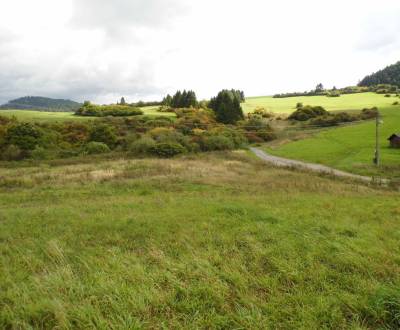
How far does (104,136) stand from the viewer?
58719 millimetres

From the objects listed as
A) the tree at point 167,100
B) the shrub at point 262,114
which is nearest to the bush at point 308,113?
the shrub at point 262,114

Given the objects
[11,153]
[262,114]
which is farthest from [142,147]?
[262,114]

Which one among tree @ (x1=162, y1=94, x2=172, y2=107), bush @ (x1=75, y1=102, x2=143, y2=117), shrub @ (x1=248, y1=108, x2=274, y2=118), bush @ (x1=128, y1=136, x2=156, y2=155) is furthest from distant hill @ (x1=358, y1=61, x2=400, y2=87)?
bush @ (x1=128, y1=136, x2=156, y2=155)

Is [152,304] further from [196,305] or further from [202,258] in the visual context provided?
[202,258]

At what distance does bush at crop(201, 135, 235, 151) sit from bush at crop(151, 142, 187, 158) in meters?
9.08

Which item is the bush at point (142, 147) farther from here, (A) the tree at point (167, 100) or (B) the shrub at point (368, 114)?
(A) the tree at point (167, 100)

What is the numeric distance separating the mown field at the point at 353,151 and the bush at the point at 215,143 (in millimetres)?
10066

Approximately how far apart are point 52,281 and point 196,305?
2.21 metres

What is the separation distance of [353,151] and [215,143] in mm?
25229

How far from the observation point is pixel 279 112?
365 feet

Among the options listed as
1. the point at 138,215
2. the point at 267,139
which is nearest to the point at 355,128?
the point at 267,139

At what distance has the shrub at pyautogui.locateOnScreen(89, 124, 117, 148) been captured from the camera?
58594 millimetres

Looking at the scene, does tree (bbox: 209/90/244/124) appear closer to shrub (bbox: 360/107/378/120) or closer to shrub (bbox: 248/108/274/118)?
shrub (bbox: 248/108/274/118)

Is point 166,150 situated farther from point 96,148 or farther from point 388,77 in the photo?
point 388,77
